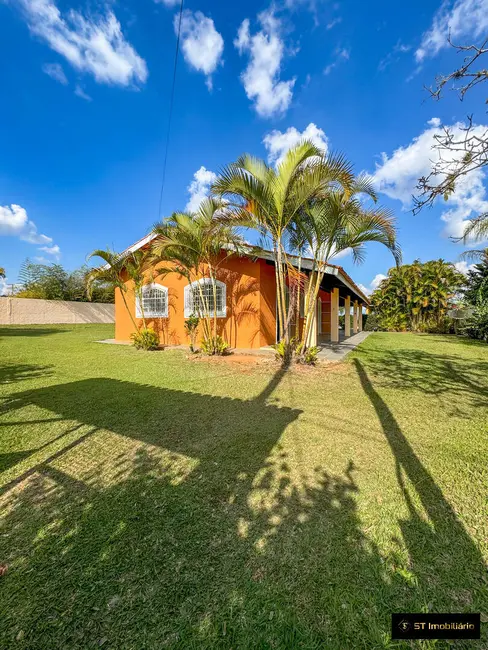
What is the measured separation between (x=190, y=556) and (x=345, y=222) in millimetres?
6562

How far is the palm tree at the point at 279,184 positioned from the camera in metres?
5.85

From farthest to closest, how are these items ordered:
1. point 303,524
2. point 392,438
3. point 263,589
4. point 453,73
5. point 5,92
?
point 5,92 < point 392,438 < point 453,73 < point 303,524 < point 263,589

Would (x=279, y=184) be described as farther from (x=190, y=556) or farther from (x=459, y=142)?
(x=190, y=556)

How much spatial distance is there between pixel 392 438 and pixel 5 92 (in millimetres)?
15635

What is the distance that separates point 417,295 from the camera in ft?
65.1

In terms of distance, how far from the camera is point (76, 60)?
9117 mm

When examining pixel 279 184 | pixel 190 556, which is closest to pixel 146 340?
pixel 279 184

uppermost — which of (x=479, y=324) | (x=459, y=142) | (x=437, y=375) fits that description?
(x=459, y=142)

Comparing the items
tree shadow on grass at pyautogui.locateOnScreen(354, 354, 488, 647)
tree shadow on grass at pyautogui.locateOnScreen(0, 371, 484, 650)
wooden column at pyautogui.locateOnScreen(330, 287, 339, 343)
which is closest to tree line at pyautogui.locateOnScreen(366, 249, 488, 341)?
wooden column at pyautogui.locateOnScreen(330, 287, 339, 343)

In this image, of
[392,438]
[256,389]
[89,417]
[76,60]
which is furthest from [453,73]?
[76,60]

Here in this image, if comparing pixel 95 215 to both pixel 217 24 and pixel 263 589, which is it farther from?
pixel 263 589

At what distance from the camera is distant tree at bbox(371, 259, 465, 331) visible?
1889 cm

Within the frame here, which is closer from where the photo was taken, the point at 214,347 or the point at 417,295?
the point at 214,347

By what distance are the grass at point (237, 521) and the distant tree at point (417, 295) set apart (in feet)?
56.3
